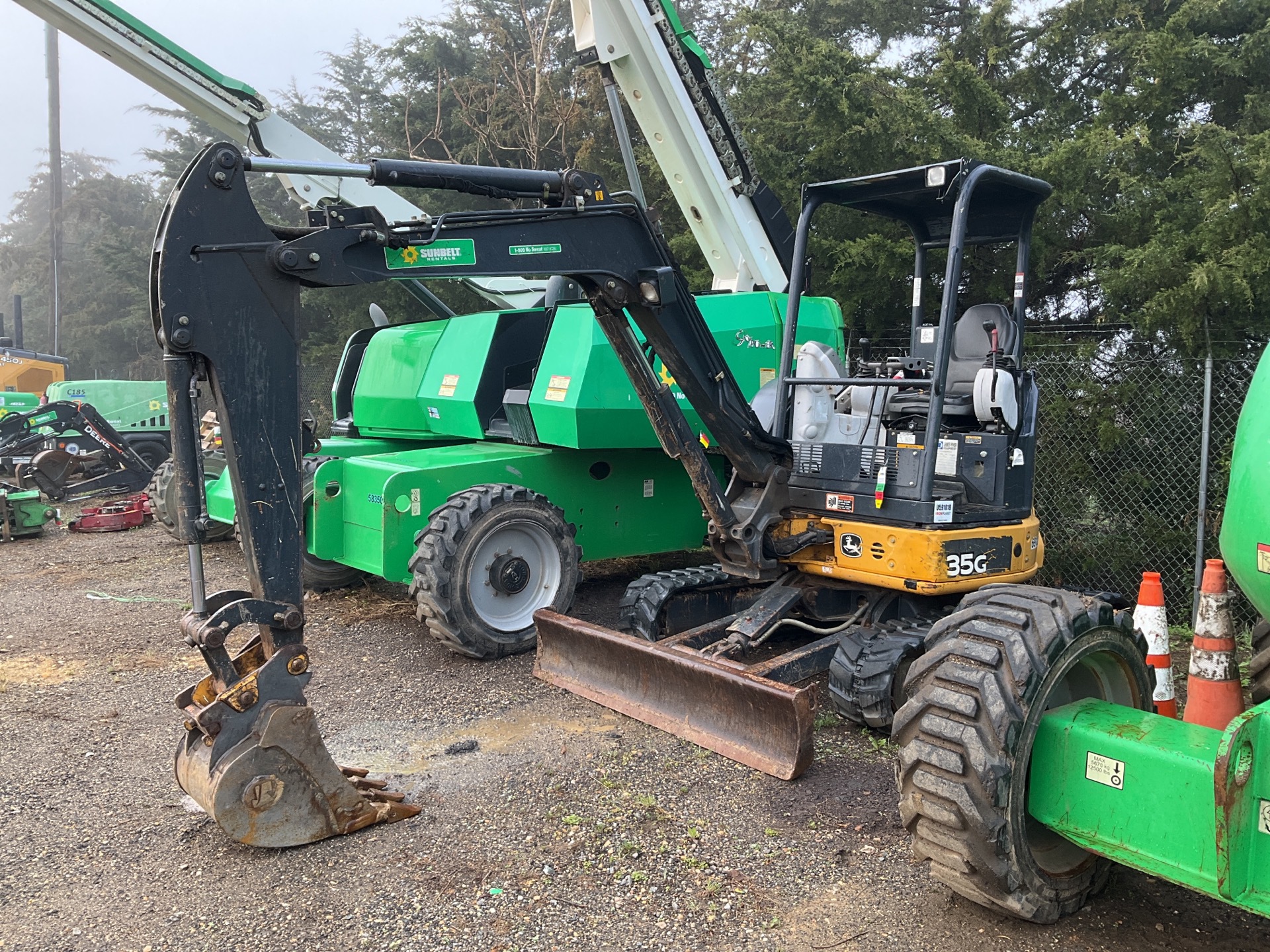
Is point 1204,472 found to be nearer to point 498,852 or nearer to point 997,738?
point 997,738

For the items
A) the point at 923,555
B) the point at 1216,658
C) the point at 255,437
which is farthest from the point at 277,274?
the point at 1216,658

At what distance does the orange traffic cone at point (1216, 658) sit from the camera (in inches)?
148

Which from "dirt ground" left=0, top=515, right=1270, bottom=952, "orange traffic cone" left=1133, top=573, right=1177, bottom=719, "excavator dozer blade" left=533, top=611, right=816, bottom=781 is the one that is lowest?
"dirt ground" left=0, top=515, right=1270, bottom=952

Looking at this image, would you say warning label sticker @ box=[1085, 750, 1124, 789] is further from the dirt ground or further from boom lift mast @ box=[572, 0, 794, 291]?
boom lift mast @ box=[572, 0, 794, 291]

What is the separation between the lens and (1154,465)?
7.40 m

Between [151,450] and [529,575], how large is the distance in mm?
11380

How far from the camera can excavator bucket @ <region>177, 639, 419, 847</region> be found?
3477mm

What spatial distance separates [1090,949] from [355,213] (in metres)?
3.73

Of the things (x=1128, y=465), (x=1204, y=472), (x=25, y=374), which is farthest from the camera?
(x=25, y=374)

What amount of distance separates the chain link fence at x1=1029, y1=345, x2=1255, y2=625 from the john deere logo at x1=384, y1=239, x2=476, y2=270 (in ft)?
16.6

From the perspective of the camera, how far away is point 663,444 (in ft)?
17.8

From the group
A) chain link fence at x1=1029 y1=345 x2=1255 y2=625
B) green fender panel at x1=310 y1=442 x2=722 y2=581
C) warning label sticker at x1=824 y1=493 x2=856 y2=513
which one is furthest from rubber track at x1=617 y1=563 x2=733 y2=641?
chain link fence at x1=1029 y1=345 x2=1255 y2=625

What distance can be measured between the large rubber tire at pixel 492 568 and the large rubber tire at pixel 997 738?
11.1 feet

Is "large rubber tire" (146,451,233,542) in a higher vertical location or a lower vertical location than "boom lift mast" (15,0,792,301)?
lower
